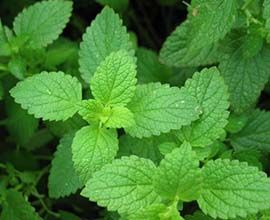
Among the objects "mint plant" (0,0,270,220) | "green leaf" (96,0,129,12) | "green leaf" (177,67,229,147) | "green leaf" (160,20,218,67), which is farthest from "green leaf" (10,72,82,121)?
"green leaf" (96,0,129,12)

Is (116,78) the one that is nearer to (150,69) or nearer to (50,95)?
(50,95)

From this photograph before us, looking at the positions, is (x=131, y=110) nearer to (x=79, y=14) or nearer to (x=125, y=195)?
(x=125, y=195)

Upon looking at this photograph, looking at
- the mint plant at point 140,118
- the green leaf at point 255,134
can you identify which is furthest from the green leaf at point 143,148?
the green leaf at point 255,134

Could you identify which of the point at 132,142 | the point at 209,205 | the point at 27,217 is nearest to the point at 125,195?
the point at 209,205

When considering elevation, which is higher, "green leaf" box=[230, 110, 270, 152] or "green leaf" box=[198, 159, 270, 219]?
"green leaf" box=[198, 159, 270, 219]

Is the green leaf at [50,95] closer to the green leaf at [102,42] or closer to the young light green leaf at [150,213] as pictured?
the green leaf at [102,42]

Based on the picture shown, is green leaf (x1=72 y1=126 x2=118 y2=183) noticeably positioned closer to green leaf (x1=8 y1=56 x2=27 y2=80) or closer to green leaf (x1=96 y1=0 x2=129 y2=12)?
green leaf (x1=8 y1=56 x2=27 y2=80)
